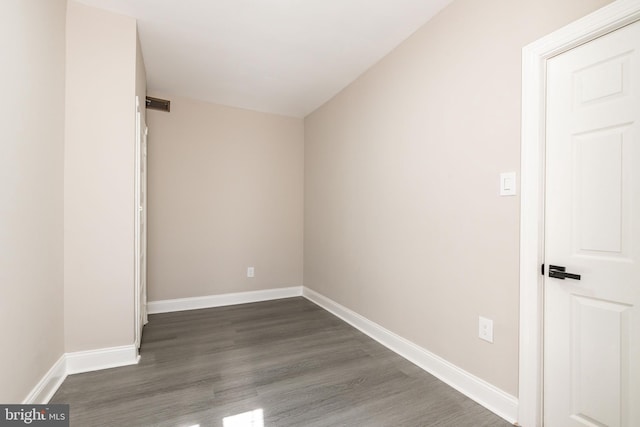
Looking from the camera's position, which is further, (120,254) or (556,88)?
(120,254)

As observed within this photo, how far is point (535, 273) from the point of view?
4.81 feet

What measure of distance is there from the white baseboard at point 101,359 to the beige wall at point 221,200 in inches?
50.8

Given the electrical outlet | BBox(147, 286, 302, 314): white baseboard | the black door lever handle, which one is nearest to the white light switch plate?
the black door lever handle

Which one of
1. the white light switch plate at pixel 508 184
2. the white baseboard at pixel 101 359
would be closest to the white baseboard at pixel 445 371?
the white light switch plate at pixel 508 184

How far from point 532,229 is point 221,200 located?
3303 mm

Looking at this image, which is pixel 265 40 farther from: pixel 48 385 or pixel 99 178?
pixel 48 385

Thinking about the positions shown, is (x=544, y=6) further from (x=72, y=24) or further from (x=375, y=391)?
(x=72, y=24)

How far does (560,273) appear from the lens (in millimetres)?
1402

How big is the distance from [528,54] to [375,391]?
218 centimetres

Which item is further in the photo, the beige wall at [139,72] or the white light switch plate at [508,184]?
the beige wall at [139,72]

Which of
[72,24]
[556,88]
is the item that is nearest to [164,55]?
[72,24]

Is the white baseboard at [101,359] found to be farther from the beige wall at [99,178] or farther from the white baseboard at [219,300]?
the white baseboard at [219,300]

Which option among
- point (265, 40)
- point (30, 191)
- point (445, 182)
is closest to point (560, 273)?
point (445, 182)

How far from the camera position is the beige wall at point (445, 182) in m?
1.60
